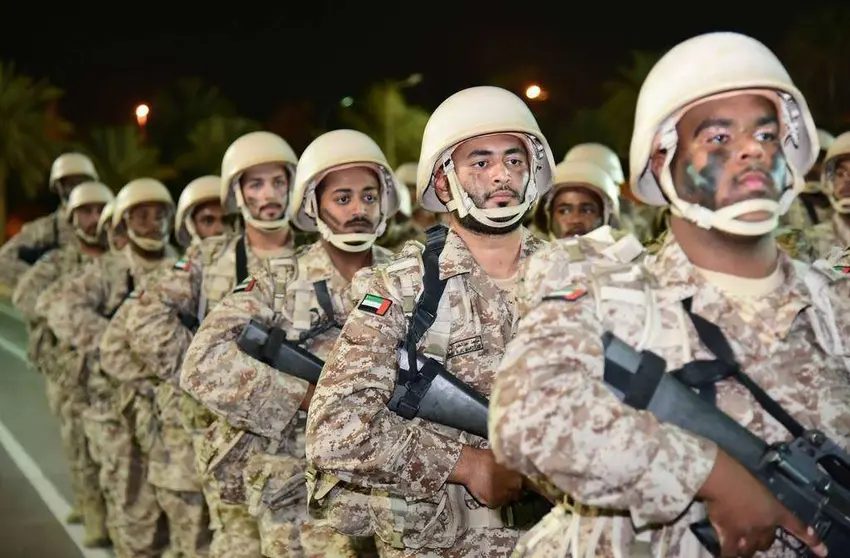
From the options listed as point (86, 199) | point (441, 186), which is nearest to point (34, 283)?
point (86, 199)

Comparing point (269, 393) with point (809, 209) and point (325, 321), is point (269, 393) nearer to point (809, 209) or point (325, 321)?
point (325, 321)

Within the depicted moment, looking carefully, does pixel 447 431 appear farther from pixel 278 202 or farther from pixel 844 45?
pixel 844 45

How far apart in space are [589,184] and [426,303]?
130 inches

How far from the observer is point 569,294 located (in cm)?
232

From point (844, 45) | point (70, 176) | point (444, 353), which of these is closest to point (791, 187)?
point (444, 353)

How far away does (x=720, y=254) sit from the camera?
240cm

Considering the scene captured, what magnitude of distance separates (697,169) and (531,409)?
71cm

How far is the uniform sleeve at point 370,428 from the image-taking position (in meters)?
3.14

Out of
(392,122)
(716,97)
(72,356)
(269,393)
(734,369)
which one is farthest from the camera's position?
(392,122)

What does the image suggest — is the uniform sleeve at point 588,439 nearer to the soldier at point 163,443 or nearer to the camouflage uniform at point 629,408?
the camouflage uniform at point 629,408

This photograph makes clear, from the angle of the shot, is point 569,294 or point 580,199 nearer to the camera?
point 569,294

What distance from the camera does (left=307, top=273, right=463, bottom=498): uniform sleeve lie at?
10.3ft

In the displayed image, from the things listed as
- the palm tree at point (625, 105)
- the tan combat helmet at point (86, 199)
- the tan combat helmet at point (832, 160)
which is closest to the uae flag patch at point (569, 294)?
the tan combat helmet at point (832, 160)

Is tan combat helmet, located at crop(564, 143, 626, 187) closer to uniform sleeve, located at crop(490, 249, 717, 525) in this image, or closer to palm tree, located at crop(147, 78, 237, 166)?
uniform sleeve, located at crop(490, 249, 717, 525)
